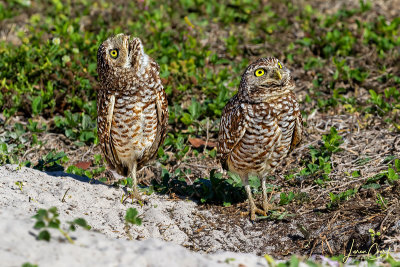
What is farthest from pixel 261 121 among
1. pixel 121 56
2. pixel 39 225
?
pixel 39 225

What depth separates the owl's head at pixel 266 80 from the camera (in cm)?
500

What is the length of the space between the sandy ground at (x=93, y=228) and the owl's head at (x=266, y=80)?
1388 millimetres

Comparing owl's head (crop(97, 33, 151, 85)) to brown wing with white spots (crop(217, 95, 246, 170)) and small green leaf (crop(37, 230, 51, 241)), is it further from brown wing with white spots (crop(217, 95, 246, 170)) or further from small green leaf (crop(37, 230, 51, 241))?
small green leaf (crop(37, 230, 51, 241))

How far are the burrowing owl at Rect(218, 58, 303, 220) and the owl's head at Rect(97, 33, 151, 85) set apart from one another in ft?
3.32

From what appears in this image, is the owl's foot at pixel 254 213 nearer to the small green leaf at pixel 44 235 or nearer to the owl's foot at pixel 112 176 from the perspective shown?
the owl's foot at pixel 112 176

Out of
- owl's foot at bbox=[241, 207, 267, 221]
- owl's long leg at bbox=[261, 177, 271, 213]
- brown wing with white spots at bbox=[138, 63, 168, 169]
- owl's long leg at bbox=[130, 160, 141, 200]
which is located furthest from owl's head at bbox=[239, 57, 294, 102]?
owl's long leg at bbox=[130, 160, 141, 200]

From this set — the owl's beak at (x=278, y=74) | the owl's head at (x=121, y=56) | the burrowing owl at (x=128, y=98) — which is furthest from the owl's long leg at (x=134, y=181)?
the owl's beak at (x=278, y=74)

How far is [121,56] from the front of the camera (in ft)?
17.6

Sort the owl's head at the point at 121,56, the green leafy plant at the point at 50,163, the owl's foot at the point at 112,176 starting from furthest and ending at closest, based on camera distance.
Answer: the owl's foot at the point at 112,176 < the green leafy plant at the point at 50,163 < the owl's head at the point at 121,56

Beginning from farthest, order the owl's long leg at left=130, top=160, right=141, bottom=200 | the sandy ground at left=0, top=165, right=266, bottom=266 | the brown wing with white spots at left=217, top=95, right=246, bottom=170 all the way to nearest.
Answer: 1. the owl's long leg at left=130, top=160, right=141, bottom=200
2. the brown wing with white spots at left=217, top=95, right=246, bottom=170
3. the sandy ground at left=0, top=165, right=266, bottom=266

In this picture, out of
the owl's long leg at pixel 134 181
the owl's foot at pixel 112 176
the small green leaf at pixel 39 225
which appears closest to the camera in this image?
the small green leaf at pixel 39 225

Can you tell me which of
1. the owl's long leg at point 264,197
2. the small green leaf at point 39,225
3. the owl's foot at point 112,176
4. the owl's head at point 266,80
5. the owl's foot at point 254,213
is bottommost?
the owl's foot at point 112,176

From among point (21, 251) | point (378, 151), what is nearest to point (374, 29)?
point (378, 151)

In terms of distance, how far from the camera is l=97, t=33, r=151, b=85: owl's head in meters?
5.34
